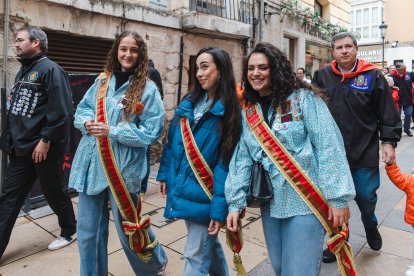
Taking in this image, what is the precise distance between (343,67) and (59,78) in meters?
2.60

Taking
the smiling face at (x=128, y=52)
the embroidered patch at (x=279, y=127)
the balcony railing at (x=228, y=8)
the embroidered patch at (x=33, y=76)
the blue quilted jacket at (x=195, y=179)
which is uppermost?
the balcony railing at (x=228, y=8)

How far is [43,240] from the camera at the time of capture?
359cm

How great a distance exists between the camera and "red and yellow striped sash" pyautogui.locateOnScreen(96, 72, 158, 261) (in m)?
2.33

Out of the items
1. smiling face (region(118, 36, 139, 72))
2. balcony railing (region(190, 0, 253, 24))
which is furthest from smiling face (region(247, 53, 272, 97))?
balcony railing (region(190, 0, 253, 24))

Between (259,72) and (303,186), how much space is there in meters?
0.70

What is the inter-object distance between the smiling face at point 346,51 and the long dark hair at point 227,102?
4.09 feet

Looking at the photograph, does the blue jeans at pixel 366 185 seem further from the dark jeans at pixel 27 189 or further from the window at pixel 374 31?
the window at pixel 374 31

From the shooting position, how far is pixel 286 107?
1.94 meters

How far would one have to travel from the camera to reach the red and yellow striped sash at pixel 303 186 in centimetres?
185

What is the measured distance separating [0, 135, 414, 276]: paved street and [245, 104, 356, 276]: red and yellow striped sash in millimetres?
1149

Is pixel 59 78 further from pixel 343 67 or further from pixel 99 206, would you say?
pixel 343 67

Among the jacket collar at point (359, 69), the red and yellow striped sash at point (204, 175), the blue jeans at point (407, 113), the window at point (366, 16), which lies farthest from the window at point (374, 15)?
the red and yellow striped sash at point (204, 175)

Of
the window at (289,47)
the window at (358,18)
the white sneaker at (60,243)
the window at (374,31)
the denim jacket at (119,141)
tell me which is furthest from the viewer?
the window at (358,18)

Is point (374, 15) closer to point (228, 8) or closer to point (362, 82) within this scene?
point (228, 8)
